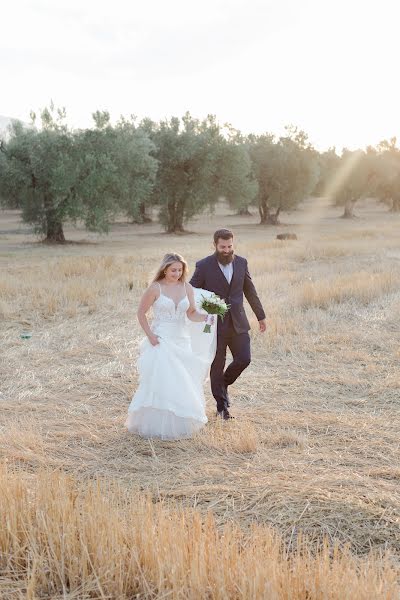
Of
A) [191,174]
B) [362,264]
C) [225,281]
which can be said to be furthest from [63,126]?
[225,281]

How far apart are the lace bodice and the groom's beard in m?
0.63

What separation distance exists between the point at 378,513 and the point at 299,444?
6.11ft

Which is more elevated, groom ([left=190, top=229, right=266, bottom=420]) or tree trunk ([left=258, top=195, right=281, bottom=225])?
tree trunk ([left=258, top=195, right=281, bottom=225])

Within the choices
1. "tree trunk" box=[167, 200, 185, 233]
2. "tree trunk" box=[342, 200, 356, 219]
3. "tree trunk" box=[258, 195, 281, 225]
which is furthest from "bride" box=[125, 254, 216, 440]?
"tree trunk" box=[342, 200, 356, 219]

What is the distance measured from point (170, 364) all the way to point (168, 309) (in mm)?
607

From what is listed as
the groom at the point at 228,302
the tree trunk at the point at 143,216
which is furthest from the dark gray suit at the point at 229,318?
the tree trunk at the point at 143,216

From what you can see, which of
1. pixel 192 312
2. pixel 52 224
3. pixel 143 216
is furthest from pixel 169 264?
pixel 143 216

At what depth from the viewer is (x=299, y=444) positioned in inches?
249

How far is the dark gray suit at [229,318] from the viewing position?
712 cm

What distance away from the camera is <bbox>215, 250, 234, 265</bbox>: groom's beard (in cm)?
701

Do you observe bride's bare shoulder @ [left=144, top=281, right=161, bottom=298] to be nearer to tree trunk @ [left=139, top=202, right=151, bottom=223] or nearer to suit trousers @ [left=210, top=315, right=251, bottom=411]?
suit trousers @ [left=210, top=315, right=251, bottom=411]

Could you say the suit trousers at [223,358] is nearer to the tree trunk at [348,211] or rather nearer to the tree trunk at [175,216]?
the tree trunk at [175,216]

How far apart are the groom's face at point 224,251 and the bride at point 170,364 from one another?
0.46m

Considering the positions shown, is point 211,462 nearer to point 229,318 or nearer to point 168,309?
point 168,309
